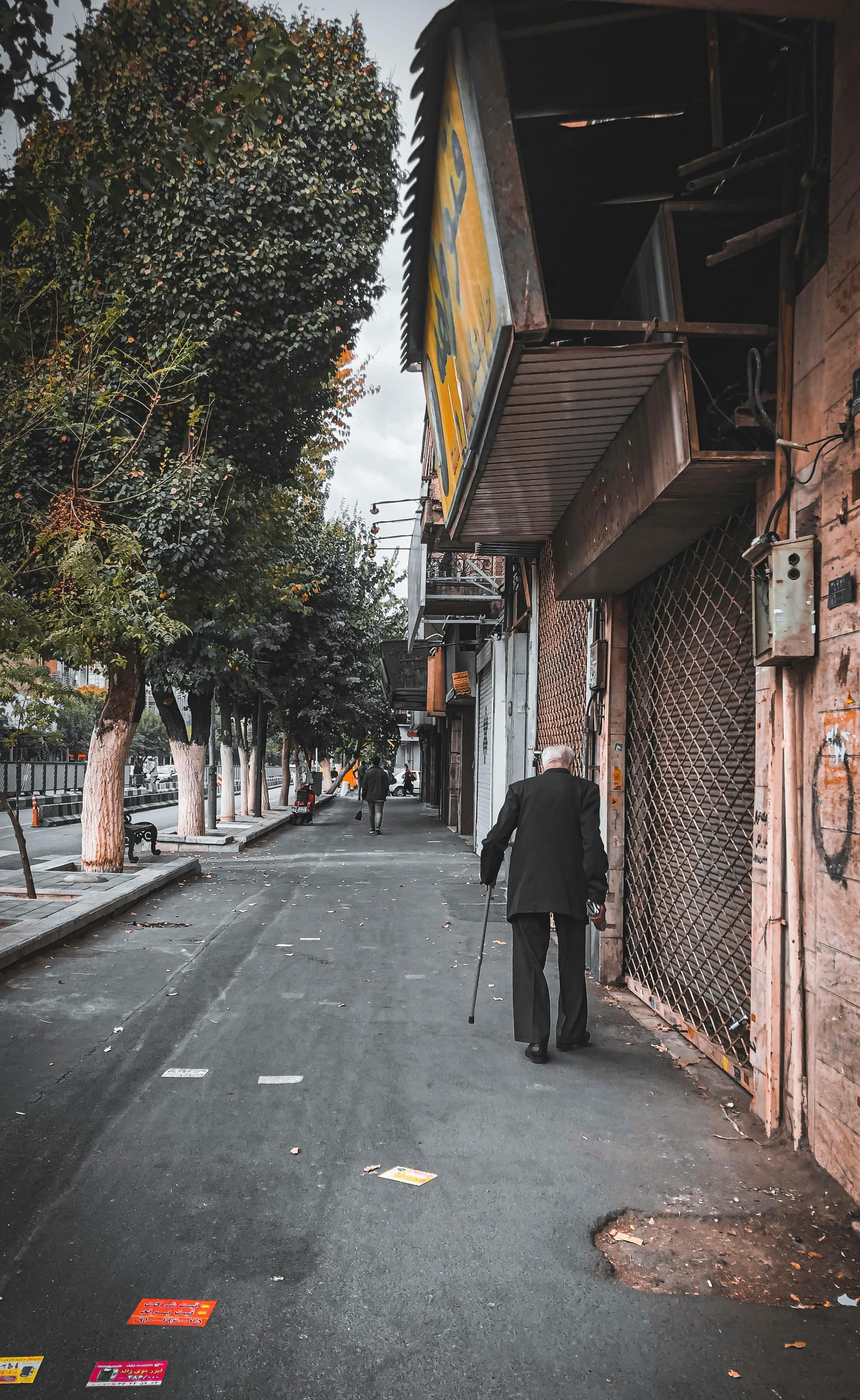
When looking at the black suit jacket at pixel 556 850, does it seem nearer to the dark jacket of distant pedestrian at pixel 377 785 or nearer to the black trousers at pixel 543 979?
the black trousers at pixel 543 979

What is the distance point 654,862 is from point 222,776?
64.5ft

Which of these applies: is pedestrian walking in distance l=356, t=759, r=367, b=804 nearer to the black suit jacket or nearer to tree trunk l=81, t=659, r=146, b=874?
tree trunk l=81, t=659, r=146, b=874

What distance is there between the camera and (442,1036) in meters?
5.93

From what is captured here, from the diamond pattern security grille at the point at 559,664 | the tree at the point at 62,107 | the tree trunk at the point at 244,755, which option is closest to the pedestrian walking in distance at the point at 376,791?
the tree trunk at the point at 244,755

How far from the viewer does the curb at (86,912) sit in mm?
7969

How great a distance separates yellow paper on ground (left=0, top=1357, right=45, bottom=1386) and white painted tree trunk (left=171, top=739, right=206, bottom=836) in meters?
16.7

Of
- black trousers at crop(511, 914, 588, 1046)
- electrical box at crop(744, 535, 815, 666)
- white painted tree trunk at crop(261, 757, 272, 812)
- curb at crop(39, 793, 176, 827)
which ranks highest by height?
electrical box at crop(744, 535, 815, 666)

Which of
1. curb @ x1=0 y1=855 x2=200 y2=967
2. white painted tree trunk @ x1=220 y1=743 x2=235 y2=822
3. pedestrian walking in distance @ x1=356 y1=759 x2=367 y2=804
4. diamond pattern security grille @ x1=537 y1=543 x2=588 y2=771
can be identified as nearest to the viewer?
curb @ x1=0 y1=855 x2=200 y2=967

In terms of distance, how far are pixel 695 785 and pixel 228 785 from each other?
20.1m

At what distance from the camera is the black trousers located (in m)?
5.44

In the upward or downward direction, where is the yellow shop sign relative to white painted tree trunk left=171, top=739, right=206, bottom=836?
upward

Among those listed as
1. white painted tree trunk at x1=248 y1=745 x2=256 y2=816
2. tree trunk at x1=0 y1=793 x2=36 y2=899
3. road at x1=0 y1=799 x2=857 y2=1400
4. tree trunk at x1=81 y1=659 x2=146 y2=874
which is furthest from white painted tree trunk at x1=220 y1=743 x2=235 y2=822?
road at x1=0 y1=799 x2=857 y2=1400

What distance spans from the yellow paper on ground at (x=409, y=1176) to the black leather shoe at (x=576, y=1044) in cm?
190

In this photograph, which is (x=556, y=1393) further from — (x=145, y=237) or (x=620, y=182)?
(x=145, y=237)
